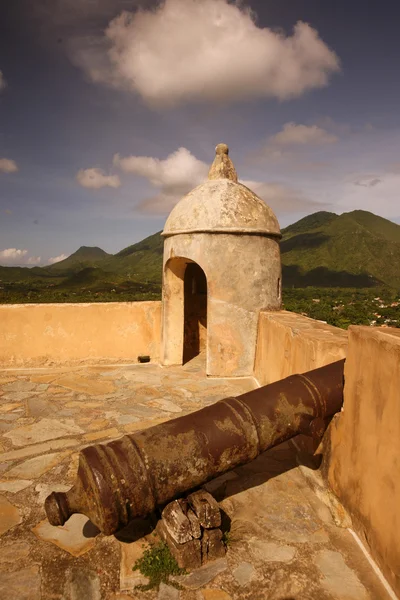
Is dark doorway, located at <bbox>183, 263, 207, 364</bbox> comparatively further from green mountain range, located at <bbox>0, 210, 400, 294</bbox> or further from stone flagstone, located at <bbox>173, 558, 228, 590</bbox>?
green mountain range, located at <bbox>0, 210, 400, 294</bbox>

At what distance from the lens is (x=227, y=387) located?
635 cm

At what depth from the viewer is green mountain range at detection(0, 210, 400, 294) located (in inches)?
1994

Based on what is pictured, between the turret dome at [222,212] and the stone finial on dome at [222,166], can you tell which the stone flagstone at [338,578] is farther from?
the stone finial on dome at [222,166]

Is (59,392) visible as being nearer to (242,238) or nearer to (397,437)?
(242,238)

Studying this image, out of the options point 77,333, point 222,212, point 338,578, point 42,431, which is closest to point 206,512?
point 338,578

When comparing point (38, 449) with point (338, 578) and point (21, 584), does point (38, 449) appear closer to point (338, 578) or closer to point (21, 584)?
point (21, 584)

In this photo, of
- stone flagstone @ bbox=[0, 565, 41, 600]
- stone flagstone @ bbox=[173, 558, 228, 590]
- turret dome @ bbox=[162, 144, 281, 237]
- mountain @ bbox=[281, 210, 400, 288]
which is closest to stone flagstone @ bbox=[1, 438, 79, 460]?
stone flagstone @ bbox=[0, 565, 41, 600]

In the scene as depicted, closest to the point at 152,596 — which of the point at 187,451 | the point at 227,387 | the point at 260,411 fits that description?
the point at 187,451

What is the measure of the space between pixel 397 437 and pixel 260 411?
0.87 metres

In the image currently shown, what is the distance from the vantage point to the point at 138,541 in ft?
8.95

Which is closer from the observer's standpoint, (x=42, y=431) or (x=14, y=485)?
(x=14, y=485)

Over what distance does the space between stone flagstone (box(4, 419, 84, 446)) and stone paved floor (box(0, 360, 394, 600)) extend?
0.04 ft

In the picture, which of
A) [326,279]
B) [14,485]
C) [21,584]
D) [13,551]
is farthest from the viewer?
[326,279]

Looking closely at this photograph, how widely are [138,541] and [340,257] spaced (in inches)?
2487
